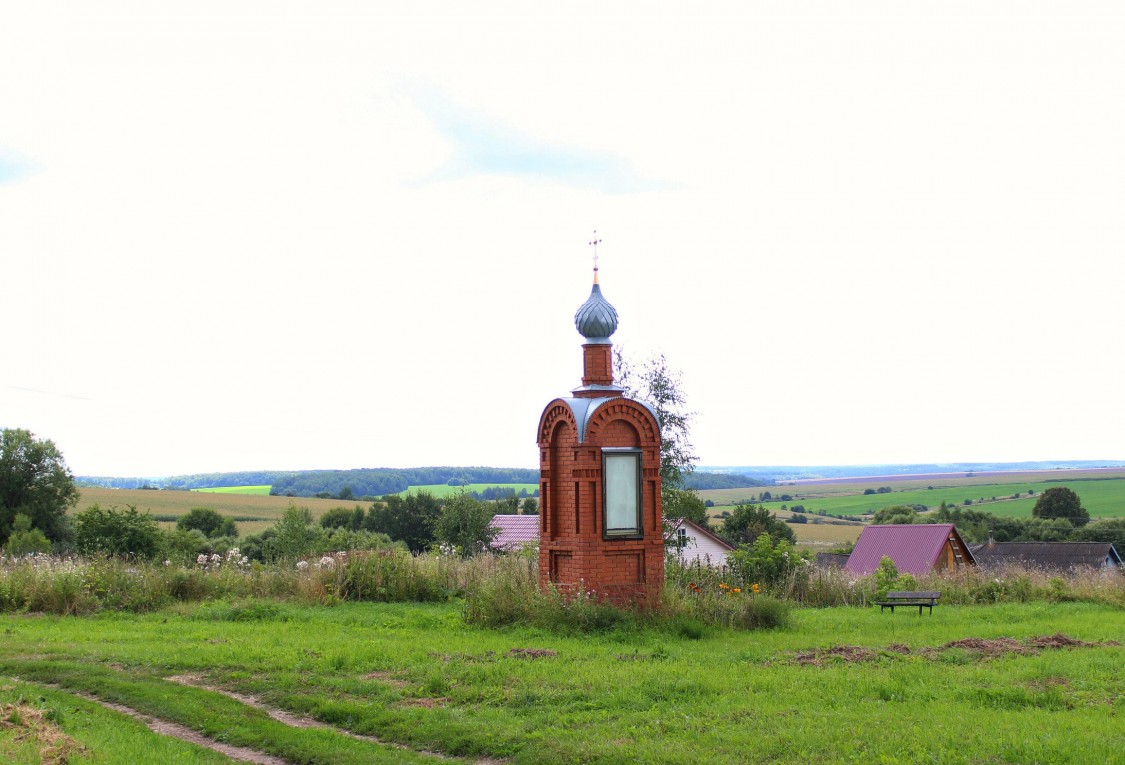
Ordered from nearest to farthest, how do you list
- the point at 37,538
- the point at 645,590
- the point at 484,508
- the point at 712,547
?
1. the point at 645,590
2. the point at 37,538
3. the point at 484,508
4. the point at 712,547

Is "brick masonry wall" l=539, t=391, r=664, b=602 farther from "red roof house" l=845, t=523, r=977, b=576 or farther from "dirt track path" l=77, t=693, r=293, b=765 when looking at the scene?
"red roof house" l=845, t=523, r=977, b=576

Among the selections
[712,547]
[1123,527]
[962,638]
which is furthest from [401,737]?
[1123,527]

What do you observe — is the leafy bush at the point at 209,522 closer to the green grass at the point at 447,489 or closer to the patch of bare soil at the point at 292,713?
the green grass at the point at 447,489

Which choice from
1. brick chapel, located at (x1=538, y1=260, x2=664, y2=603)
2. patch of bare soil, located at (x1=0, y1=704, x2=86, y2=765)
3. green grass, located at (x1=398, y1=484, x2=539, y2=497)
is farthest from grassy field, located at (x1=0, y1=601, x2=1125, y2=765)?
green grass, located at (x1=398, y1=484, x2=539, y2=497)

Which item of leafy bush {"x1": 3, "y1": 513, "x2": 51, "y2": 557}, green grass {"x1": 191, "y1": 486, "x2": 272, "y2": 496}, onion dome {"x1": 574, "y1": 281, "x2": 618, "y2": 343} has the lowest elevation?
leafy bush {"x1": 3, "y1": 513, "x2": 51, "y2": 557}

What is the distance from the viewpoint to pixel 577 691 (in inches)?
390

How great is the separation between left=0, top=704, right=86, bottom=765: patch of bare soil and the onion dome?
9993 mm

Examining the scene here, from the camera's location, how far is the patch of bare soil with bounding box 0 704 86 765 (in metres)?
7.30

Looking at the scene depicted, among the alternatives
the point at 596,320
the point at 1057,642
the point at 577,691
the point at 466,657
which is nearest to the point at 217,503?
the point at 596,320

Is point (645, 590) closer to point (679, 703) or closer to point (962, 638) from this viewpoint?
point (962, 638)

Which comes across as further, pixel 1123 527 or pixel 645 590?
pixel 1123 527

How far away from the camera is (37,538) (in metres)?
32.8

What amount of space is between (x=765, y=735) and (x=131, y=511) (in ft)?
68.3

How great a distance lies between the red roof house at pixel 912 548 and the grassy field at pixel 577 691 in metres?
22.8
